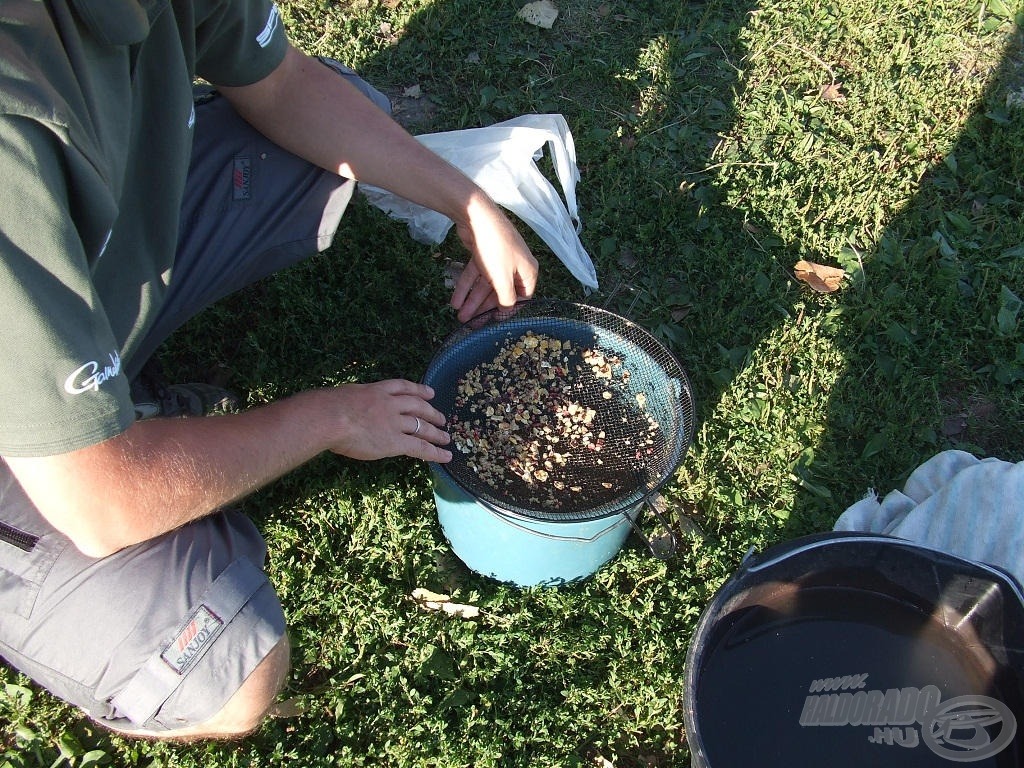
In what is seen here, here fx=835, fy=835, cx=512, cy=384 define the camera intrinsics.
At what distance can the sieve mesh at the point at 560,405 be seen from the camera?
2096 mm

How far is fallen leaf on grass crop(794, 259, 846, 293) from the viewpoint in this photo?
2957 mm

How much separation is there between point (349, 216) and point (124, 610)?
5.36 ft

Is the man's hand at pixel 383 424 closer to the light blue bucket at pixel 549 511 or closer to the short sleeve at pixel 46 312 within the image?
the light blue bucket at pixel 549 511

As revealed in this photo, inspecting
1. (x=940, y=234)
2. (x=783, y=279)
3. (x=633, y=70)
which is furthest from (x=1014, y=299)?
(x=633, y=70)

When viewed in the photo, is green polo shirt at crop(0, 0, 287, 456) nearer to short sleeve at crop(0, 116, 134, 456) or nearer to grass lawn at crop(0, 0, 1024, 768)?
short sleeve at crop(0, 116, 134, 456)

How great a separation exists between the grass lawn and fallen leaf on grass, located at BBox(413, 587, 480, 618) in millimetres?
30

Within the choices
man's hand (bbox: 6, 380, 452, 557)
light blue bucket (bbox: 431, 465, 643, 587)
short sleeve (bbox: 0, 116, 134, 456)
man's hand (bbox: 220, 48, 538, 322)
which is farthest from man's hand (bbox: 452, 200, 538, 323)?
short sleeve (bbox: 0, 116, 134, 456)

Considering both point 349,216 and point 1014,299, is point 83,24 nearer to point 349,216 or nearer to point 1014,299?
point 349,216

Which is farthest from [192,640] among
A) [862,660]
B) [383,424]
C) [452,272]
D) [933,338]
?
[933,338]

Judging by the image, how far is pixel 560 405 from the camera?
226 centimetres

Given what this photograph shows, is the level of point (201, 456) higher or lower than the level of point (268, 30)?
lower

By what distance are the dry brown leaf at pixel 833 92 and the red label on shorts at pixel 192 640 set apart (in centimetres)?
305

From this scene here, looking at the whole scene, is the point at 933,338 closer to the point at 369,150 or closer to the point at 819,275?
the point at 819,275

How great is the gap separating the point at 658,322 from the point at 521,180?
0.67 meters
